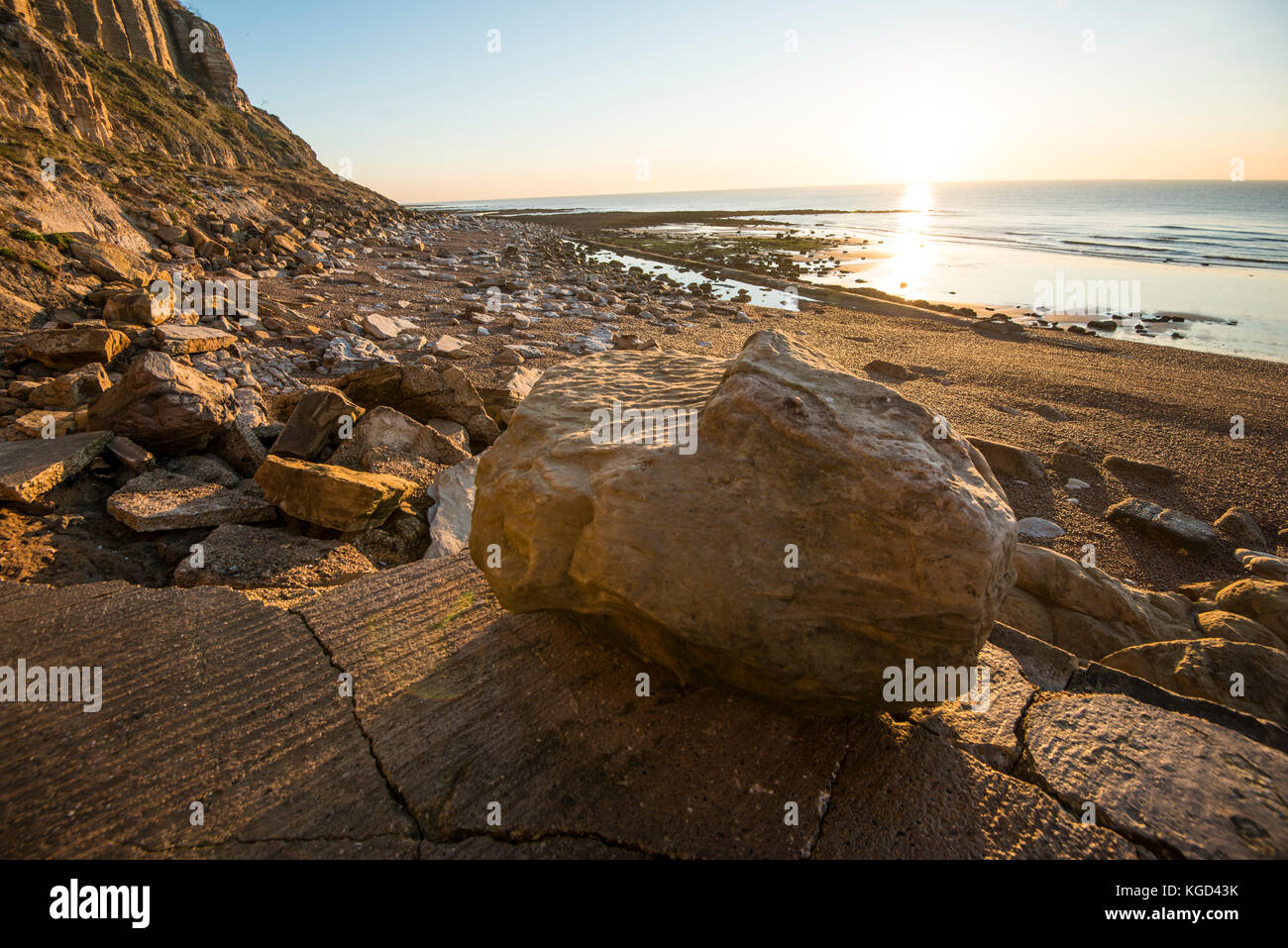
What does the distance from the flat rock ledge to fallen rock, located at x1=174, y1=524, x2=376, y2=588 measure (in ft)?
1.19

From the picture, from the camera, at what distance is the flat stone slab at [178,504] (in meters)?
3.02

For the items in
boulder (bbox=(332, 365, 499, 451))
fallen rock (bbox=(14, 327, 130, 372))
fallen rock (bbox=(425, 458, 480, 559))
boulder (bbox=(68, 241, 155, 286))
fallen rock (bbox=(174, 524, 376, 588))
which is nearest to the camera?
fallen rock (bbox=(174, 524, 376, 588))

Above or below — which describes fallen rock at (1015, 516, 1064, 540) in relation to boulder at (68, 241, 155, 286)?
below

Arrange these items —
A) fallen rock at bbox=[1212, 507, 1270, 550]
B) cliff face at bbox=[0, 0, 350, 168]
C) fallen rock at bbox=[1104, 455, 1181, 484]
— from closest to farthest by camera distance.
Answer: fallen rock at bbox=[1212, 507, 1270, 550] < fallen rock at bbox=[1104, 455, 1181, 484] < cliff face at bbox=[0, 0, 350, 168]

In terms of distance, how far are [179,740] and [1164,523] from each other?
6404mm

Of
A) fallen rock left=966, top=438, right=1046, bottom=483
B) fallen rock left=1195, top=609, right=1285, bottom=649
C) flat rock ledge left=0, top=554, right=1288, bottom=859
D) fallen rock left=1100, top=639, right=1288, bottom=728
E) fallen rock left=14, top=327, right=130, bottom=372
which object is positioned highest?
fallen rock left=14, top=327, right=130, bottom=372

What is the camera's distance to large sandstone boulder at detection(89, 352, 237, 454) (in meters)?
3.53

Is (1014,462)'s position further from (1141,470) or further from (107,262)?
(107,262)

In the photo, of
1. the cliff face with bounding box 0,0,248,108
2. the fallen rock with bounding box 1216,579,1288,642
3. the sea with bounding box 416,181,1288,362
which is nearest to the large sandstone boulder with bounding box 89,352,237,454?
the fallen rock with bounding box 1216,579,1288,642

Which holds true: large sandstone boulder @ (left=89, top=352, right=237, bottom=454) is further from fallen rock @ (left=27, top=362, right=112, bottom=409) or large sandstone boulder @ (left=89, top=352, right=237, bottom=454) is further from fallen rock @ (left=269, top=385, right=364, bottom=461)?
fallen rock @ (left=269, top=385, right=364, bottom=461)

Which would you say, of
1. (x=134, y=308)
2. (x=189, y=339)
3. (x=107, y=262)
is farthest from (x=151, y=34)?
(x=189, y=339)

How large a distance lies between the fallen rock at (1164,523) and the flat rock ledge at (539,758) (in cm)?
310

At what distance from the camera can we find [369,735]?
77.9 inches
